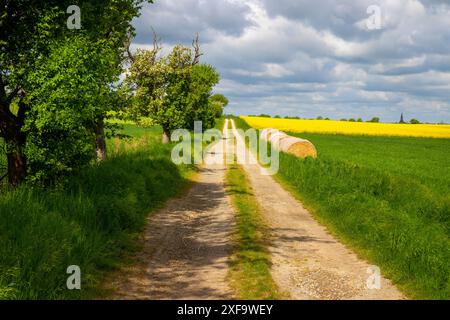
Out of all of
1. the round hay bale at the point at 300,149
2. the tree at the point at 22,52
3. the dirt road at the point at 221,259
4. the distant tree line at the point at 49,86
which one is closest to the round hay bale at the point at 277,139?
the round hay bale at the point at 300,149

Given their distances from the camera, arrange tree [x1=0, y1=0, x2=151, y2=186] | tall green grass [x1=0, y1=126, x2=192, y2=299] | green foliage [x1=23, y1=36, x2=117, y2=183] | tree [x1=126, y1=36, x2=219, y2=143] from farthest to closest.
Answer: tree [x1=126, y1=36, x2=219, y2=143]
tree [x1=0, y1=0, x2=151, y2=186]
green foliage [x1=23, y1=36, x2=117, y2=183]
tall green grass [x1=0, y1=126, x2=192, y2=299]

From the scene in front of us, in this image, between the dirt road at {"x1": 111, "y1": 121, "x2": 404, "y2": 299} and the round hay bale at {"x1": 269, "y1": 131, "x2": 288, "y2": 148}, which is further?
the round hay bale at {"x1": 269, "y1": 131, "x2": 288, "y2": 148}

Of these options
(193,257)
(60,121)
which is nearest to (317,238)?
(193,257)

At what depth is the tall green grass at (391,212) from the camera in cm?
869

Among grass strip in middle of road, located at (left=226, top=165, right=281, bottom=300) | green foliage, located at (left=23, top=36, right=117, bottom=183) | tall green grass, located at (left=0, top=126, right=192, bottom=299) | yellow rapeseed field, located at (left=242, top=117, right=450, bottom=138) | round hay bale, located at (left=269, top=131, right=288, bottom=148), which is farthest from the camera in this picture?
yellow rapeseed field, located at (left=242, top=117, right=450, bottom=138)

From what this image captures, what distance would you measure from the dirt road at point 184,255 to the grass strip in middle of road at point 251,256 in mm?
241

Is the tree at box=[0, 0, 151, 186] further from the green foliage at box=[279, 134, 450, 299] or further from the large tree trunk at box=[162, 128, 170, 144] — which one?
the large tree trunk at box=[162, 128, 170, 144]

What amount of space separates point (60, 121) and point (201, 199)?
7.43 m

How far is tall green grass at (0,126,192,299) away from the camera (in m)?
7.04

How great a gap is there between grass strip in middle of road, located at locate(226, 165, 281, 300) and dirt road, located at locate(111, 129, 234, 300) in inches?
9.5

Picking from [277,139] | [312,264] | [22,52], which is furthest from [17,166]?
[277,139]

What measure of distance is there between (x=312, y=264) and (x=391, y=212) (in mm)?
4969

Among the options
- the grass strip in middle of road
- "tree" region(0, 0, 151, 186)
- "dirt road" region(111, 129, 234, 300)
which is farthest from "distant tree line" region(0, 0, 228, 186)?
the grass strip in middle of road
